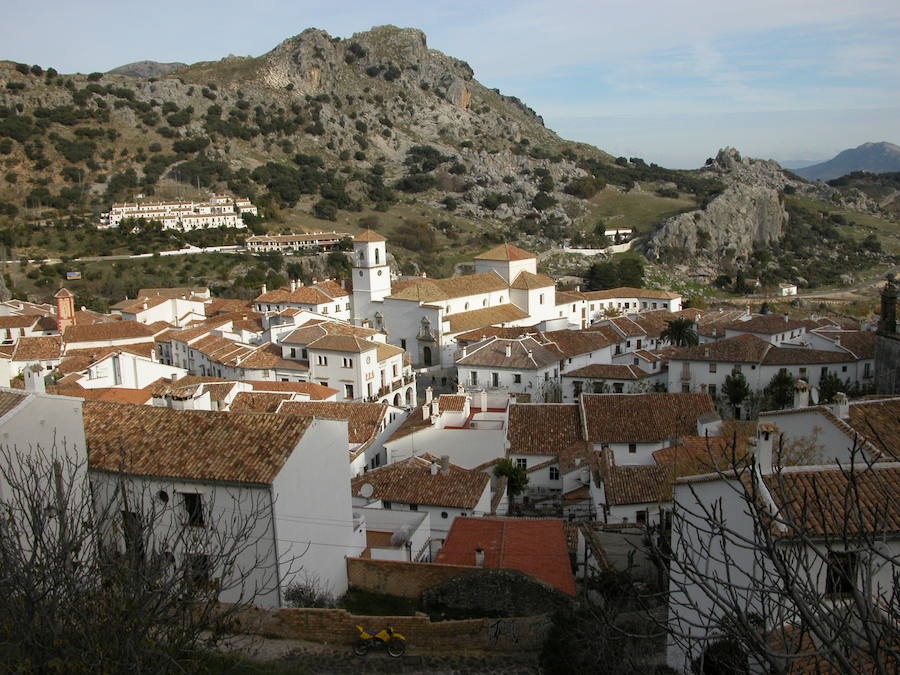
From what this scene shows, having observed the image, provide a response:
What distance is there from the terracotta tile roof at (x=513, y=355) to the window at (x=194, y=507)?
21561 millimetres

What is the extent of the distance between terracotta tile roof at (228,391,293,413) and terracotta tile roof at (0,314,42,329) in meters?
23.7

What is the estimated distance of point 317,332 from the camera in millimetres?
35562

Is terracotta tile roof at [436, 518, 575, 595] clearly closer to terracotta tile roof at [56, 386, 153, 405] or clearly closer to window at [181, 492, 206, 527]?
window at [181, 492, 206, 527]

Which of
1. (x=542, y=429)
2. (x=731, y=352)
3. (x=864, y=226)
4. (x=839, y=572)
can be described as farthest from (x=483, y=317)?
(x=864, y=226)

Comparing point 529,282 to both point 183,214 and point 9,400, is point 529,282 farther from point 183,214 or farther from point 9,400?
point 183,214

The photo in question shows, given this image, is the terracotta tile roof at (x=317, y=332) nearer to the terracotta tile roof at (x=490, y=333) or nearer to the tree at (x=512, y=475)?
the terracotta tile roof at (x=490, y=333)

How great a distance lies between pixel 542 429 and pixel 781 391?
38.2 feet

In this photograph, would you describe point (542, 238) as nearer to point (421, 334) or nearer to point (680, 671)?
point (421, 334)

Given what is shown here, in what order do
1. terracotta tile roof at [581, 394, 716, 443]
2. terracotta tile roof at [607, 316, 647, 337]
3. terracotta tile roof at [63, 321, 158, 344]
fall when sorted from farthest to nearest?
terracotta tile roof at [607, 316, 647, 337] < terracotta tile roof at [63, 321, 158, 344] < terracotta tile roof at [581, 394, 716, 443]

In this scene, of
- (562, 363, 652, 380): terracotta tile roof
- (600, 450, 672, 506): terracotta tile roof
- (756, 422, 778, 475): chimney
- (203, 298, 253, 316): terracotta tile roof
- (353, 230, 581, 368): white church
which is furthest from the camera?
(203, 298, 253, 316): terracotta tile roof

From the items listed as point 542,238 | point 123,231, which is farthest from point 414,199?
point 123,231

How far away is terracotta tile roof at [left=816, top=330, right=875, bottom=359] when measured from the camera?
1282 inches

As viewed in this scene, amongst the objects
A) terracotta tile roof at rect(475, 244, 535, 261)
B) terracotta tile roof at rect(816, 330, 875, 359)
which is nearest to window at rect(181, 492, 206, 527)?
terracotta tile roof at rect(816, 330, 875, 359)

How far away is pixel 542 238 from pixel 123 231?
4813 cm
